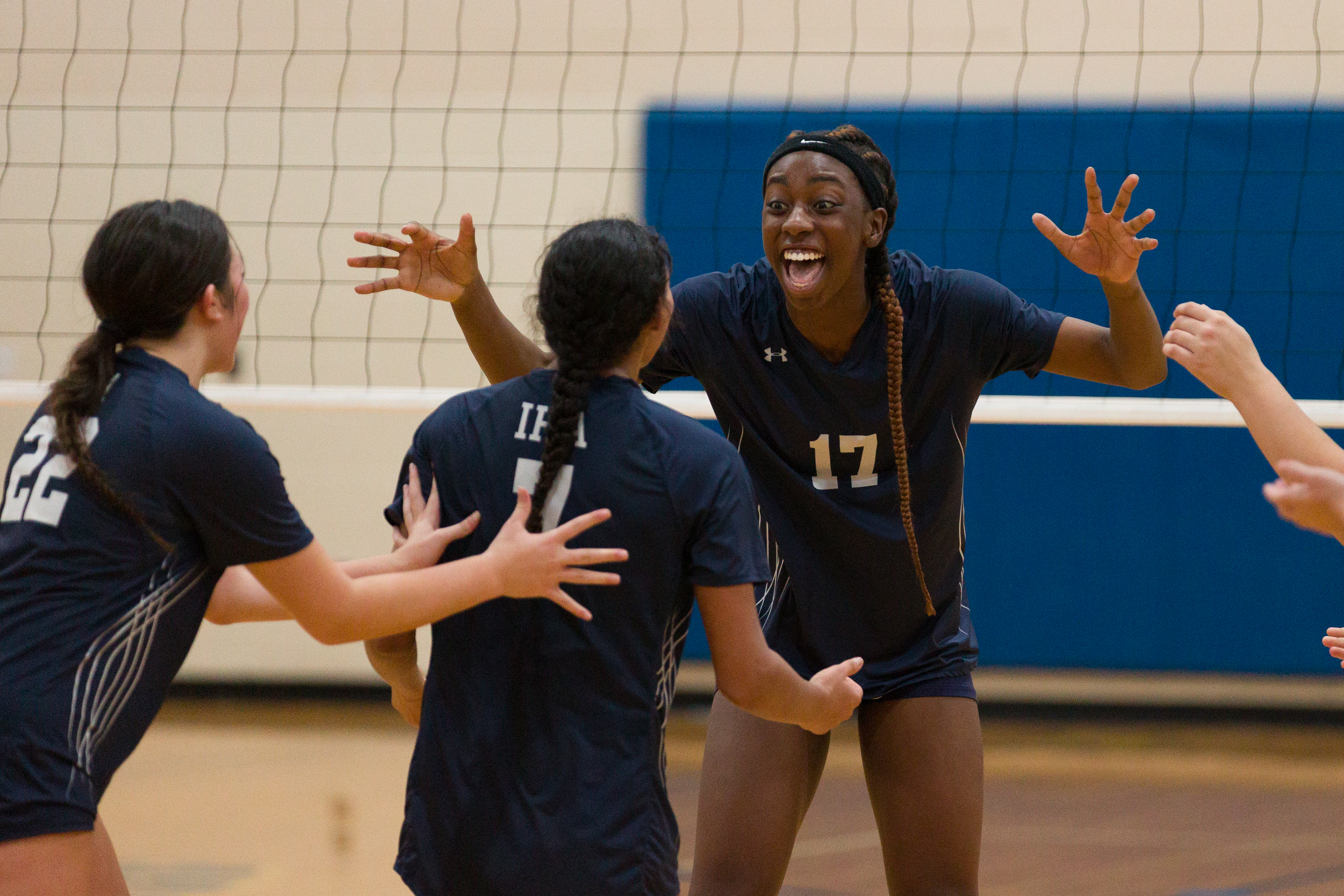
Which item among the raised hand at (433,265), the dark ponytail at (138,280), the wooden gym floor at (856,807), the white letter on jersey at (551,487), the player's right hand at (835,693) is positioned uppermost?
the raised hand at (433,265)

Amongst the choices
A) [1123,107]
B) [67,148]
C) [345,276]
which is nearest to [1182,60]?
[1123,107]

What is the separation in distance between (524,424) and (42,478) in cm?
59

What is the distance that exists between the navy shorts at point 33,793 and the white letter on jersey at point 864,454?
136 centimetres

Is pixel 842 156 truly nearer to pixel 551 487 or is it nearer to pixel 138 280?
pixel 551 487

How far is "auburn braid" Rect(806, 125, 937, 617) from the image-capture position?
2375 millimetres

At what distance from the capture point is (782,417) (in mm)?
2438

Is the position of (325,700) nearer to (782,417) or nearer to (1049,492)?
(1049,492)

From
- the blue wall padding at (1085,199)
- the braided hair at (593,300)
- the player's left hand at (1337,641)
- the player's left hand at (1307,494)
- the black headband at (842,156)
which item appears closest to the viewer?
the player's left hand at (1307,494)

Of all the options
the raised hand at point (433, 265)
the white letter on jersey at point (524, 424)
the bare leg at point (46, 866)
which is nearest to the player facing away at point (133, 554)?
the bare leg at point (46, 866)

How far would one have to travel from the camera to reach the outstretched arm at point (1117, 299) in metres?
2.30

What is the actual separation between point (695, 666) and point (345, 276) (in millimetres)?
2119

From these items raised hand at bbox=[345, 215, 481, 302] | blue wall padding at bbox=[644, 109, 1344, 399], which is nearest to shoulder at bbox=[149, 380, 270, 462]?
raised hand at bbox=[345, 215, 481, 302]

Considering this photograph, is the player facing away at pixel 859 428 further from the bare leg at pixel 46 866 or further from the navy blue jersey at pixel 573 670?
the bare leg at pixel 46 866

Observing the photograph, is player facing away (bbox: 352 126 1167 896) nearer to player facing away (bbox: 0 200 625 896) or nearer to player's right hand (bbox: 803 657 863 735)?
player's right hand (bbox: 803 657 863 735)
